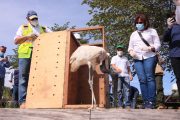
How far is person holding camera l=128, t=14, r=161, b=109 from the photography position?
224 inches

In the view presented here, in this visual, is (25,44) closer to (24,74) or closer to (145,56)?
(24,74)

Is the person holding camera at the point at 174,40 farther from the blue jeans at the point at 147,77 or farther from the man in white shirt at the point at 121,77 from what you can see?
the man in white shirt at the point at 121,77

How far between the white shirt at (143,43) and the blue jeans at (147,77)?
0.09 meters

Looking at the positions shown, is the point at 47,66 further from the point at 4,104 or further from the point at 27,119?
the point at 4,104

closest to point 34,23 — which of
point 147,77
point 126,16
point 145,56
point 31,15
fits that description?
point 31,15

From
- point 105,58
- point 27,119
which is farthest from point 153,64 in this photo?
point 27,119

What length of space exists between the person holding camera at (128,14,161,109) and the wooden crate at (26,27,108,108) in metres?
0.60

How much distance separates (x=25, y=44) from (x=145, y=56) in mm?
1984

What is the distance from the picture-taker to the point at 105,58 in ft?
17.2

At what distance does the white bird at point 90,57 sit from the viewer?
16.7 ft

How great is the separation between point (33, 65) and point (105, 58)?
3.66 ft

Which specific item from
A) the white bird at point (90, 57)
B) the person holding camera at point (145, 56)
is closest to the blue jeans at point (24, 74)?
the white bird at point (90, 57)

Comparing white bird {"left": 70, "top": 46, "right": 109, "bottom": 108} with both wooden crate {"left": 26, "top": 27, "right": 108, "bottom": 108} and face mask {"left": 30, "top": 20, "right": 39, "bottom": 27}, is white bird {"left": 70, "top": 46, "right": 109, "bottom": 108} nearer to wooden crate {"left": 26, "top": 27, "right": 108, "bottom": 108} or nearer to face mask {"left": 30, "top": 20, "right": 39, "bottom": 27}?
wooden crate {"left": 26, "top": 27, "right": 108, "bottom": 108}

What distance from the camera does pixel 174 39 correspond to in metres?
5.29
